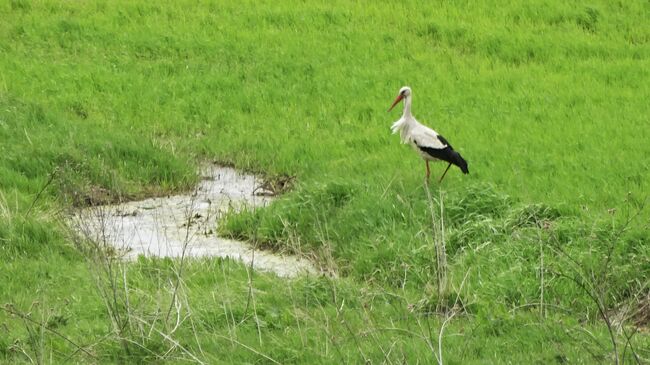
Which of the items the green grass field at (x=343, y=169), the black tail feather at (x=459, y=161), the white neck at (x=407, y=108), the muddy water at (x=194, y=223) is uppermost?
the white neck at (x=407, y=108)

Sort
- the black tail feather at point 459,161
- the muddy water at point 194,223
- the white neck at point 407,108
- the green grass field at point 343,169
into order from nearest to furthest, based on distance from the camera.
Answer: the green grass field at point 343,169 < the muddy water at point 194,223 < the black tail feather at point 459,161 < the white neck at point 407,108

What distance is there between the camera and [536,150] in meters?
12.3

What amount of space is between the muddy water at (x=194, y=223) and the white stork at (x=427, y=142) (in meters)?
1.61

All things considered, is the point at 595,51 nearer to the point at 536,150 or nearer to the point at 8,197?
the point at 536,150

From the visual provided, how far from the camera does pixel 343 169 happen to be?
12.4m

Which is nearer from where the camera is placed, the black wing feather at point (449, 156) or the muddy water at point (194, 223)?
the muddy water at point (194, 223)

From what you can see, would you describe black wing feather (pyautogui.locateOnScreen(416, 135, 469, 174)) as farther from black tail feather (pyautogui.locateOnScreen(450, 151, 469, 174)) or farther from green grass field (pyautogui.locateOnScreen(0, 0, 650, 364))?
green grass field (pyautogui.locateOnScreen(0, 0, 650, 364))

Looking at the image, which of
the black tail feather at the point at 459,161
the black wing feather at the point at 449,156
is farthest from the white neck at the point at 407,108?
the black tail feather at the point at 459,161

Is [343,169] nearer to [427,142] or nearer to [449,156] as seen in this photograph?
[427,142]

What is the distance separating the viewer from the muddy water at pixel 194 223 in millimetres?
10672

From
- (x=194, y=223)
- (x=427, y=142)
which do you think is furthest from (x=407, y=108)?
(x=194, y=223)

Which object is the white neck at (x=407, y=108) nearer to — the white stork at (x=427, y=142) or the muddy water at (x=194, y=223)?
the white stork at (x=427, y=142)

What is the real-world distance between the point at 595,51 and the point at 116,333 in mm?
9829

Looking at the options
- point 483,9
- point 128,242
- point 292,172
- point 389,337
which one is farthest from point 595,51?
Result: point 389,337
